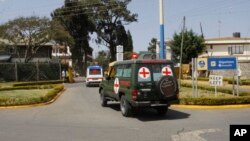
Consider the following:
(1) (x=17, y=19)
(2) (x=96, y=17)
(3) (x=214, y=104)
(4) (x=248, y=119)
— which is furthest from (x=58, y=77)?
(4) (x=248, y=119)

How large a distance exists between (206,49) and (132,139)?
2373 inches

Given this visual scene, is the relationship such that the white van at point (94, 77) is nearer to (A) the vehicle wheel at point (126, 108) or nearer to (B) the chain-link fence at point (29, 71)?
(B) the chain-link fence at point (29, 71)

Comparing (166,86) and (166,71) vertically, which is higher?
(166,71)

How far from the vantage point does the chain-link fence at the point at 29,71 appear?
157ft

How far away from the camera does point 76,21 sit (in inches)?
2921

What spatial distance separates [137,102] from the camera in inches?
563

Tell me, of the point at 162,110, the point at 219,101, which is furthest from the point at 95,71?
the point at 162,110

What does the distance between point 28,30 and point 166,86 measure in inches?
1730

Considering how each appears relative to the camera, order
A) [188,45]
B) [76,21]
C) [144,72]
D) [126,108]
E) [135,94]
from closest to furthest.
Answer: [135,94]
[144,72]
[126,108]
[188,45]
[76,21]

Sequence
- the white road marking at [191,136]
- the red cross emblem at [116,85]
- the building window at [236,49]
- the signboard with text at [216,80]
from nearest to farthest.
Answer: the white road marking at [191,136], the red cross emblem at [116,85], the signboard with text at [216,80], the building window at [236,49]

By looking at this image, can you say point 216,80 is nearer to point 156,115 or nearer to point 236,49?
point 156,115

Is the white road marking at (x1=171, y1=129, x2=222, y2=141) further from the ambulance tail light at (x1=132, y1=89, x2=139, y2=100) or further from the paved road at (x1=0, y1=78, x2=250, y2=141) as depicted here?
the ambulance tail light at (x1=132, y1=89, x2=139, y2=100)

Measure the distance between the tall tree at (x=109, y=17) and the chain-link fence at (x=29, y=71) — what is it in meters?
24.1

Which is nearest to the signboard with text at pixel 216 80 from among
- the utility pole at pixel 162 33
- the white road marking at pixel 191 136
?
the utility pole at pixel 162 33
